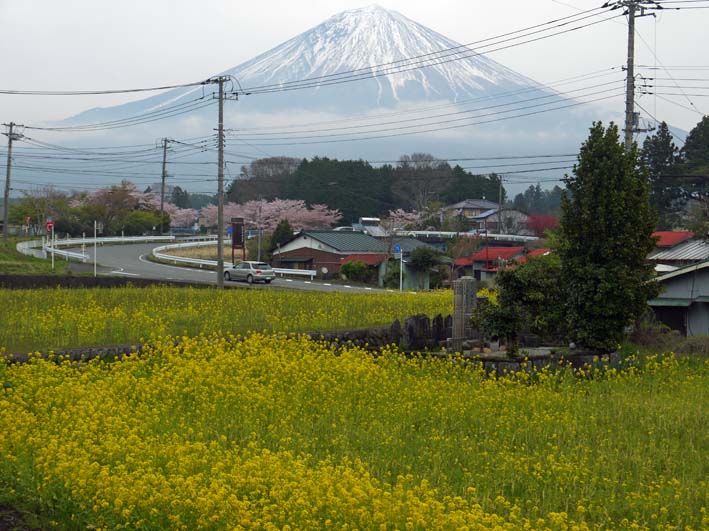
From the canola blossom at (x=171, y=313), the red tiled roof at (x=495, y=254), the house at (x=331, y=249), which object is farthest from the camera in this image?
the house at (x=331, y=249)

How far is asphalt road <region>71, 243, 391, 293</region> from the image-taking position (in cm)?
4112

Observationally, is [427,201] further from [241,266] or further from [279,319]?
[279,319]

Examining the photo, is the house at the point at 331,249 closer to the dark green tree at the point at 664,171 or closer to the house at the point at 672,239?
the house at the point at 672,239

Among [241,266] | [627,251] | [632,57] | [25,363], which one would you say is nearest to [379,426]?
[25,363]

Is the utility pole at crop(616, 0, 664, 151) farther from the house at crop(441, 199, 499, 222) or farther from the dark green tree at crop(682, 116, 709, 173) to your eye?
the house at crop(441, 199, 499, 222)

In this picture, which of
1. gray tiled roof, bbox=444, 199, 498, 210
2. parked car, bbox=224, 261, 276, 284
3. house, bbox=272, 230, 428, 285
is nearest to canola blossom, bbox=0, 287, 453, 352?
parked car, bbox=224, 261, 276, 284

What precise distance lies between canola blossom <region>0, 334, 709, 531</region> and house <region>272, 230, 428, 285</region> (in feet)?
121

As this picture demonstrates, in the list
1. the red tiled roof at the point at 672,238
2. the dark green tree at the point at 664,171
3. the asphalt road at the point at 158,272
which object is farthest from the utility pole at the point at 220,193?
the dark green tree at the point at 664,171

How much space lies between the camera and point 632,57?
2339 centimetres

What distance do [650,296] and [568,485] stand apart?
10.3 m

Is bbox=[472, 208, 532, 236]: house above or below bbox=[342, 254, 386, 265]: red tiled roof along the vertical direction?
above

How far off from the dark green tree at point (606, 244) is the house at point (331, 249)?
3257 cm

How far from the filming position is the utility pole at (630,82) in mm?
22688

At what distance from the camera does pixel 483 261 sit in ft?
176
